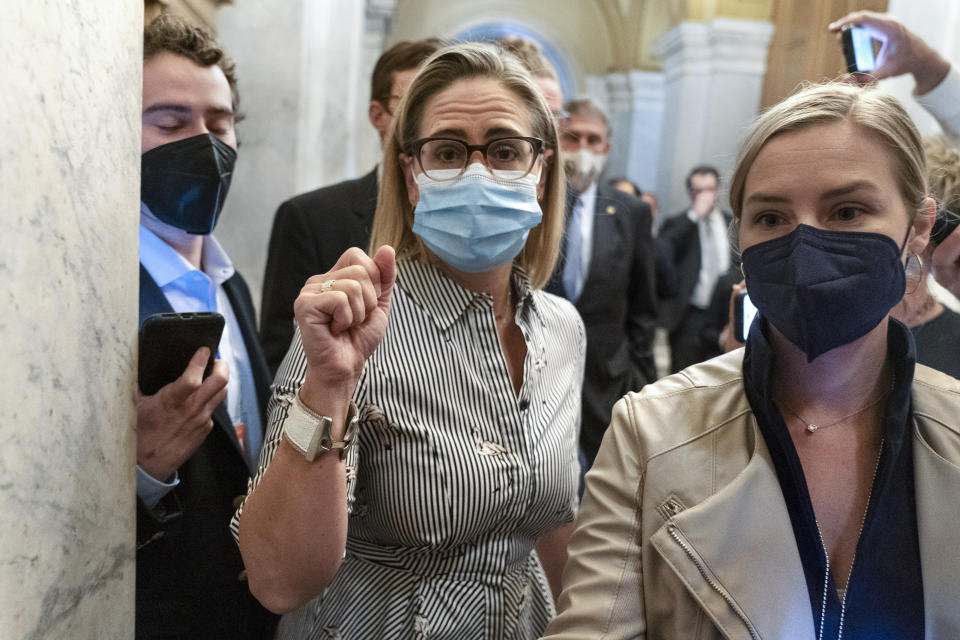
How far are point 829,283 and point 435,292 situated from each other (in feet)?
2.40

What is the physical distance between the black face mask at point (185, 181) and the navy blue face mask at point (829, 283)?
1.19m

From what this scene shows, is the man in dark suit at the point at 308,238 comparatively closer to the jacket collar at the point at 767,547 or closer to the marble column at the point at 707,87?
the jacket collar at the point at 767,547

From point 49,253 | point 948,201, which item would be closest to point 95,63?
point 49,253

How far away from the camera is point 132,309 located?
121cm

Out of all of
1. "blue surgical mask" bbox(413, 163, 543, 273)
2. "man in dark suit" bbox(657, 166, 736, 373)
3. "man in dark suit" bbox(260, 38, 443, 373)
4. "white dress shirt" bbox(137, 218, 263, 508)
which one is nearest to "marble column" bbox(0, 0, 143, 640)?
"white dress shirt" bbox(137, 218, 263, 508)

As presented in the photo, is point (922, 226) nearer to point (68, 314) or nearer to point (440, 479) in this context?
point (440, 479)

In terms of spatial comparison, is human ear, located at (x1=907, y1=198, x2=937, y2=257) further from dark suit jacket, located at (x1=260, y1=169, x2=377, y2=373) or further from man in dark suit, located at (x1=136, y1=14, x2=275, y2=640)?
dark suit jacket, located at (x1=260, y1=169, x2=377, y2=373)

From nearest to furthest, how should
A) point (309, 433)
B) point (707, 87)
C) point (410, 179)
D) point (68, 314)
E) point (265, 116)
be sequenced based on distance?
point (68, 314)
point (309, 433)
point (410, 179)
point (265, 116)
point (707, 87)

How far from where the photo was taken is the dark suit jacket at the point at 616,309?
3.48 meters

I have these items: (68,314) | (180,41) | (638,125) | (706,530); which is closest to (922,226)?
(706,530)

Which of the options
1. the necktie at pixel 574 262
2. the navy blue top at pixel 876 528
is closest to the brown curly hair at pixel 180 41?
the navy blue top at pixel 876 528

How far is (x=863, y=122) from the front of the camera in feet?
4.21

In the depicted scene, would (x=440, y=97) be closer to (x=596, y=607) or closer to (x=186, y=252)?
(x=186, y=252)

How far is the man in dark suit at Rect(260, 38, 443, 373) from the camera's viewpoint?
2654mm
